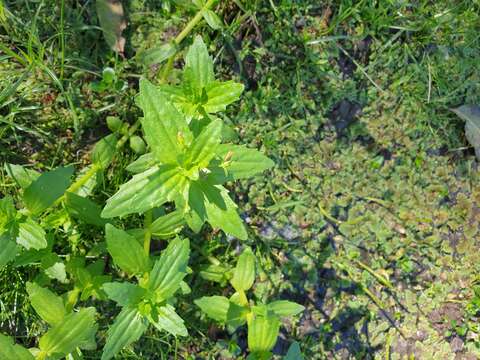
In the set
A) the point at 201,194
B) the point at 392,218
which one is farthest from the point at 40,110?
the point at 392,218

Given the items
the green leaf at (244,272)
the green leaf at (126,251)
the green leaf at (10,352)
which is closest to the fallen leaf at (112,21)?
the green leaf at (126,251)

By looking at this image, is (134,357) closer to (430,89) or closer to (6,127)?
(6,127)

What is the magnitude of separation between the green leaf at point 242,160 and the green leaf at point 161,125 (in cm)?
18

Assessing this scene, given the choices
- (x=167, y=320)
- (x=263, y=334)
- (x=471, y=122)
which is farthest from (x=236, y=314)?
(x=471, y=122)

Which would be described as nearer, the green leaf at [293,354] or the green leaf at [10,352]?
the green leaf at [10,352]

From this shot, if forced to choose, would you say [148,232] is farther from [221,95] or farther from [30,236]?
[221,95]

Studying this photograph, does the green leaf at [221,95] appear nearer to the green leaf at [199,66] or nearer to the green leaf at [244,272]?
the green leaf at [199,66]

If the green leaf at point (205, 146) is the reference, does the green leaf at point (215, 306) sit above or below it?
below

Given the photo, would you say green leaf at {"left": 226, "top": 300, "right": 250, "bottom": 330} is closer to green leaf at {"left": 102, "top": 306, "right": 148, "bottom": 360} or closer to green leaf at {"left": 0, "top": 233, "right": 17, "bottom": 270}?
green leaf at {"left": 102, "top": 306, "right": 148, "bottom": 360}

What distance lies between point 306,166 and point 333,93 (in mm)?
446

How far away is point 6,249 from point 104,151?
75cm

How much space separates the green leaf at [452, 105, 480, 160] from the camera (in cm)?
321

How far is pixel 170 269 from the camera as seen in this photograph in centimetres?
225

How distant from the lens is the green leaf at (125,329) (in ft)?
7.16
